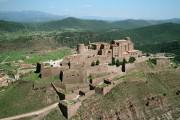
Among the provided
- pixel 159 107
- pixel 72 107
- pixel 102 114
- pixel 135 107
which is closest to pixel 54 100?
pixel 72 107

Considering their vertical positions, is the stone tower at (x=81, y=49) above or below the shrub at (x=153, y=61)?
above

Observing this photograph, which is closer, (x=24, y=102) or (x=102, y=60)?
(x=24, y=102)

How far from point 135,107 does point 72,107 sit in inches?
389

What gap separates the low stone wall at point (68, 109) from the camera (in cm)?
5081

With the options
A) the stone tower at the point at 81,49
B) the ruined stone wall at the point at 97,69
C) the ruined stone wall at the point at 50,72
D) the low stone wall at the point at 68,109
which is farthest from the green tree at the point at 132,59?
the low stone wall at the point at 68,109

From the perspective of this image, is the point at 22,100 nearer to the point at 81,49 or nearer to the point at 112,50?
the point at 81,49

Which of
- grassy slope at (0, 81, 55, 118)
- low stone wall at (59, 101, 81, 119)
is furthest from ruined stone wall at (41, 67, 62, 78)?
low stone wall at (59, 101, 81, 119)

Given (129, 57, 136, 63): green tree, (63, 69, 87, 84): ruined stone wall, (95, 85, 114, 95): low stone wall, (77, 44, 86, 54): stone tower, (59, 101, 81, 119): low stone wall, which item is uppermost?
(77, 44, 86, 54): stone tower

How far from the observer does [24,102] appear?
5391 centimetres

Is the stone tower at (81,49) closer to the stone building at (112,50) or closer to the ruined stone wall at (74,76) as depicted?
the stone building at (112,50)

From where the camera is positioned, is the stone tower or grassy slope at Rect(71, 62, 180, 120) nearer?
grassy slope at Rect(71, 62, 180, 120)

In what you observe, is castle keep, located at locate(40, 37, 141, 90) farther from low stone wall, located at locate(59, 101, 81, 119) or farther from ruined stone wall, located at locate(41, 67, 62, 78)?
low stone wall, located at locate(59, 101, 81, 119)

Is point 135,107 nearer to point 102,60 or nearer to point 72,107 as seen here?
point 72,107

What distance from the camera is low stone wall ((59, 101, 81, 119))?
50.8 metres
